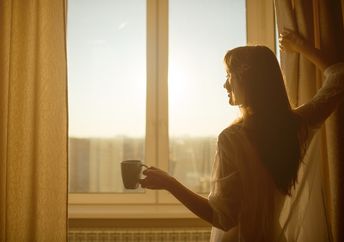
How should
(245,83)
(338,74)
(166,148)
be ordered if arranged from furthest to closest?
(166,148), (338,74), (245,83)

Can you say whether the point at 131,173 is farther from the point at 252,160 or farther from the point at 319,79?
the point at 319,79

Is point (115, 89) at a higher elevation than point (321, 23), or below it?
below

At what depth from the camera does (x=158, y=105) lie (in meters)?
2.24

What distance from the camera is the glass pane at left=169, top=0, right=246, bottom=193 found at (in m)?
2.26

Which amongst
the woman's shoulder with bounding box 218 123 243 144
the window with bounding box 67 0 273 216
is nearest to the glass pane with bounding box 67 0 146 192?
the window with bounding box 67 0 273 216

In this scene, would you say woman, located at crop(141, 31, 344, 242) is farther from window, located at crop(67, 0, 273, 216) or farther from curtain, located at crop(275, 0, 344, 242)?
window, located at crop(67, 0, 273, 216)

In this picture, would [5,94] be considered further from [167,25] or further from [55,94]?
[167,25]

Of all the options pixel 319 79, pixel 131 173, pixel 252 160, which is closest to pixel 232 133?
pixel 252 160

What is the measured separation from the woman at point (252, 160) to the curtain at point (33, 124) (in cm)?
84

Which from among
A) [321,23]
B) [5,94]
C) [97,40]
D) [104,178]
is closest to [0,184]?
[5,94]

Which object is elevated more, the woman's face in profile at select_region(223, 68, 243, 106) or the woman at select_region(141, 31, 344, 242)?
the woman's face in profile at select_region(223, 68, 243, 106)

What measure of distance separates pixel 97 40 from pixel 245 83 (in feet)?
4.85

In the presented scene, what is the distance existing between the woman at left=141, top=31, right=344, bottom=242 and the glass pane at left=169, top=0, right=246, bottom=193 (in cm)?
113

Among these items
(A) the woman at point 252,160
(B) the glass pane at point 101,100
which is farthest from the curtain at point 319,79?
(B) the glass pane at point 101,100
